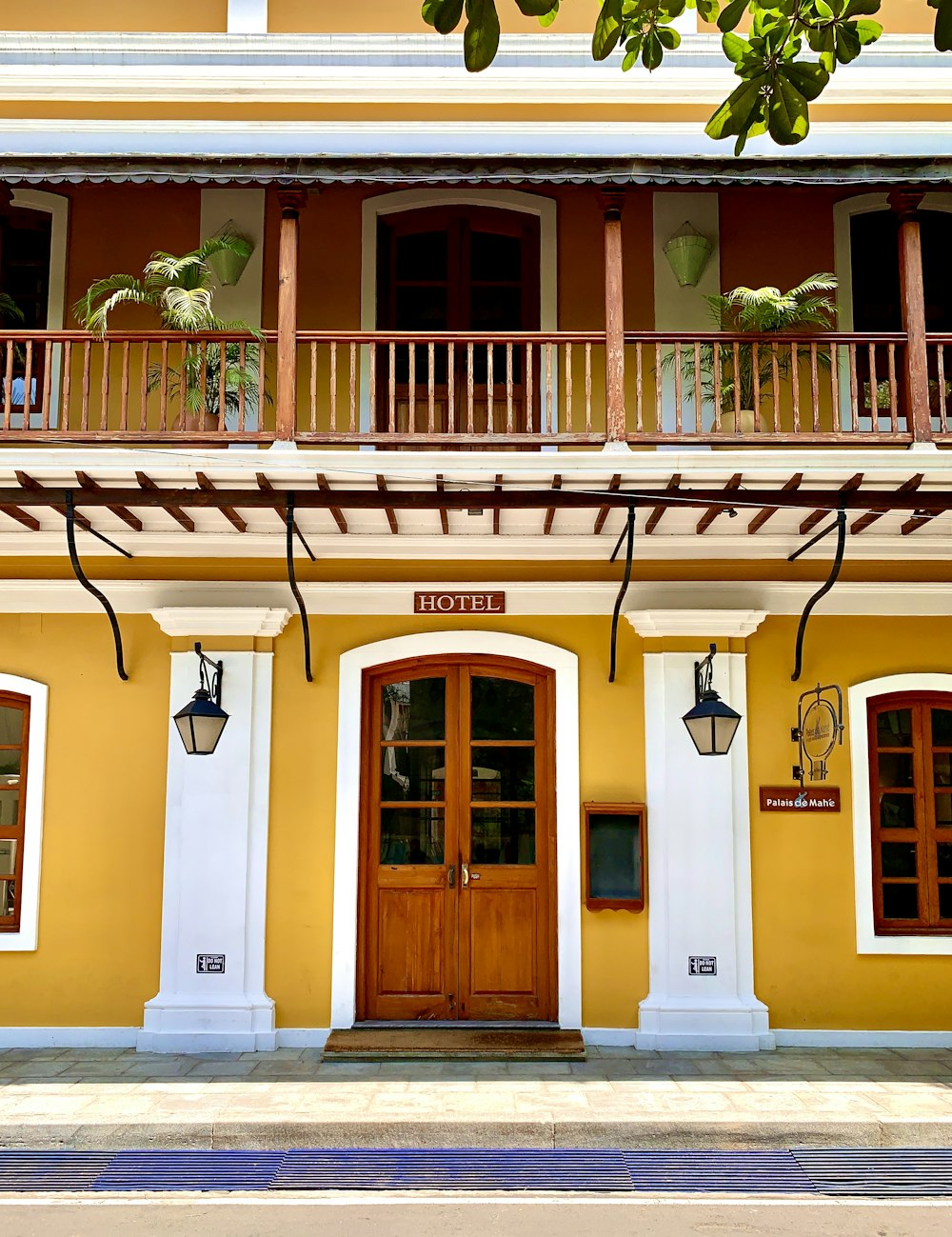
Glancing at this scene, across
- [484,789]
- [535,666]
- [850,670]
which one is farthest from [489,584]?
[850,670]

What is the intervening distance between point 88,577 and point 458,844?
3654 millimetres

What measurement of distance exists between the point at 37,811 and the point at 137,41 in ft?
20.8

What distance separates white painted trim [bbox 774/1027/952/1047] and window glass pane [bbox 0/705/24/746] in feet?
20.9

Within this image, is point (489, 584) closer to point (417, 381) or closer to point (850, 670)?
point (417, 381)

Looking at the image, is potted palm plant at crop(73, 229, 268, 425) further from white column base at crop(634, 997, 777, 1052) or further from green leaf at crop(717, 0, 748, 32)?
white column base at crop(634, 997, 777, 1052)

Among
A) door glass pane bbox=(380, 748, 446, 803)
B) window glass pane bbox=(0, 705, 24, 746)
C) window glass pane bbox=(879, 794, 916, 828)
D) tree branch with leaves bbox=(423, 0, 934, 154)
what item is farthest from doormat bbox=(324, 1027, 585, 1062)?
tree branch with leaves bbox=(423, 0, 934, 154)

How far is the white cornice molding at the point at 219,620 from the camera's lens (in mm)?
8953

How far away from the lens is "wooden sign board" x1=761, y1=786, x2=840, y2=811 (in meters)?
8.98

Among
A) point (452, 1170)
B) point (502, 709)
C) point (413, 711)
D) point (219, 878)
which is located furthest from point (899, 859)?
point (219, 878)

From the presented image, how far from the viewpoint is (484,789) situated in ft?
30.6

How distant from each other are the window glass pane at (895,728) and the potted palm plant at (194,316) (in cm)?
558

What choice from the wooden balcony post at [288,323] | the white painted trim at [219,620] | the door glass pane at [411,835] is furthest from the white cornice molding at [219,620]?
the door glass pane at [411,835]

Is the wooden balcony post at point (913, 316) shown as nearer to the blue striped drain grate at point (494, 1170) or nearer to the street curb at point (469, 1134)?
the street curb at point (469, 1134)

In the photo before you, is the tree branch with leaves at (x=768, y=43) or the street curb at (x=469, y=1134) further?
the street curb at (x=469, y=1134)
